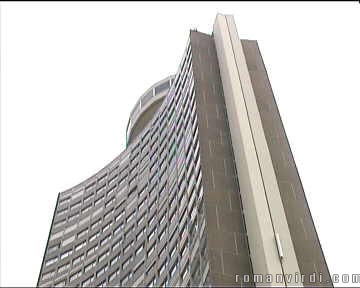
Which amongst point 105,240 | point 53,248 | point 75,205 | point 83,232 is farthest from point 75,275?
point 75,205

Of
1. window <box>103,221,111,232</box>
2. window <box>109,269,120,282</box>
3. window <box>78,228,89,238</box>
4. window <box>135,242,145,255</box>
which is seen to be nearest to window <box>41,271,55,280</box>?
window <box>78,228,89,238</box>

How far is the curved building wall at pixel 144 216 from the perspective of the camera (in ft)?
156

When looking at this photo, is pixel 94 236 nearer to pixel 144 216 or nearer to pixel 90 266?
pixel 90 266

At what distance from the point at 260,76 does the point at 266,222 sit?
67.1 feet

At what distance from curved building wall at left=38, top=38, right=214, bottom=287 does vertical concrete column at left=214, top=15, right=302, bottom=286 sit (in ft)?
11.0

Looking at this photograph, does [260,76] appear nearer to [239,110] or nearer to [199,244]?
[239,110]

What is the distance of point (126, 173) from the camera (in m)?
77.7

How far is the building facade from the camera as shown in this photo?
38.8m

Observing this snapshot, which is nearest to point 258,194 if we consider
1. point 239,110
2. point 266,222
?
point 266,222

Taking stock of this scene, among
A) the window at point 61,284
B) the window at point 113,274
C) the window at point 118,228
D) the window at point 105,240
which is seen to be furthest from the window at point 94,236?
the window at point 113,274

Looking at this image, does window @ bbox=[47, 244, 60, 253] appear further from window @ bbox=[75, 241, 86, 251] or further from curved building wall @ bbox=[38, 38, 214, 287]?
window @ bbox=[75, 241, 86, 251]

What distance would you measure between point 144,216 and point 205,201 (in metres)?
22.4

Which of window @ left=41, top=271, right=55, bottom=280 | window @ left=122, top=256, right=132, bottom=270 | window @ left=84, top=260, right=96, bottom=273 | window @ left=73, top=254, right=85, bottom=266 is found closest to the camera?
window @ left=122, top=256, right=132, bottom=270

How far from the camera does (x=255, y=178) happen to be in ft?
137
